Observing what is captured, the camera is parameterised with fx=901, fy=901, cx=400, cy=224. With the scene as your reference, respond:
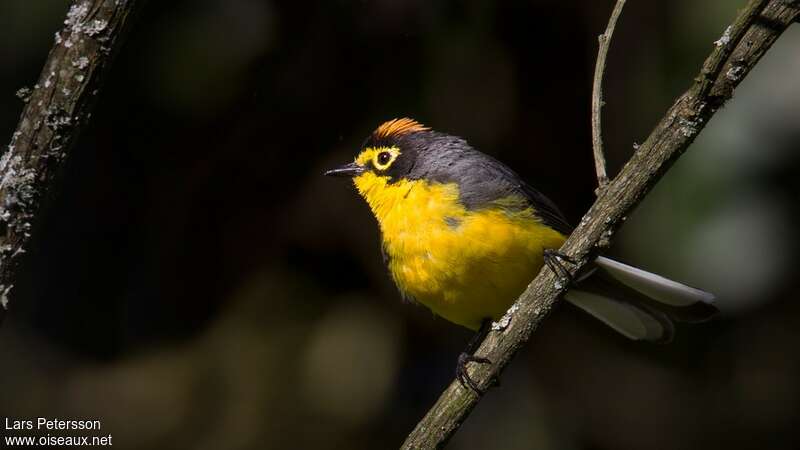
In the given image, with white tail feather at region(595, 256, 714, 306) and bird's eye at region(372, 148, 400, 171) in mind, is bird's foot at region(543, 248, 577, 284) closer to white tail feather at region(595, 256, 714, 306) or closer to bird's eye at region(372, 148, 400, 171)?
white tail feather at region(595, 256, 714, 306)

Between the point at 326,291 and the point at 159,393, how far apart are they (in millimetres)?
1204

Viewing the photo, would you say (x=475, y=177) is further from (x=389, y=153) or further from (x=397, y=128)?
(x=397, y=128)

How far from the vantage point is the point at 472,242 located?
12.6 feet

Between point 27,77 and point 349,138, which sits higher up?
point 27,77

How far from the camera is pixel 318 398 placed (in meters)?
5.54

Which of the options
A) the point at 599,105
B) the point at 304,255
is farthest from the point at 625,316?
the point at 304,255

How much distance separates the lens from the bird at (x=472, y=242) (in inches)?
153

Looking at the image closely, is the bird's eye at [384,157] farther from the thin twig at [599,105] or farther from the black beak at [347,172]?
the thin twig at [599,105]

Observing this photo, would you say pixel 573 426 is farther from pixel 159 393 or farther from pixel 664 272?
pixel 159 393

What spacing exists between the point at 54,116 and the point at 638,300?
2.86m

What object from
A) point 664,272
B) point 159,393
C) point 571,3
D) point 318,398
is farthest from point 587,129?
point 159,393

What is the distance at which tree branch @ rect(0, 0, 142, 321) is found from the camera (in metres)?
2.89

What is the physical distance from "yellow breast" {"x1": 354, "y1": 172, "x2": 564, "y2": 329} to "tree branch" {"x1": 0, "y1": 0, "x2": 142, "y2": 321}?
1.56 metres

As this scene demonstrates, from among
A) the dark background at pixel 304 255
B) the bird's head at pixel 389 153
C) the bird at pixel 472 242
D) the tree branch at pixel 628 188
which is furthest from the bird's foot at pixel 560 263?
the dark background at pixel 304 255
